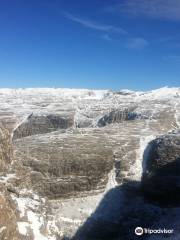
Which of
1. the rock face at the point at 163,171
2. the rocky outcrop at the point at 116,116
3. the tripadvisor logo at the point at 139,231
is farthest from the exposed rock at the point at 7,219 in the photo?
the rocky outcrop at the point at 116,116

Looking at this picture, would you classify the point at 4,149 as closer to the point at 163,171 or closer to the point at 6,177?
the point at 6,177

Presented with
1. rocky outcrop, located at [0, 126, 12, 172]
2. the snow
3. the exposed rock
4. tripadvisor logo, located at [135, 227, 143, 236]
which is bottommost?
tripadvisor logo, located at [135, 227, 143, 236]

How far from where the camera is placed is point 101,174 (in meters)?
62.4

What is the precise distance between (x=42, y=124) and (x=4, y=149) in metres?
81.6

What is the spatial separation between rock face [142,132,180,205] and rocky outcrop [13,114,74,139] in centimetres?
6820

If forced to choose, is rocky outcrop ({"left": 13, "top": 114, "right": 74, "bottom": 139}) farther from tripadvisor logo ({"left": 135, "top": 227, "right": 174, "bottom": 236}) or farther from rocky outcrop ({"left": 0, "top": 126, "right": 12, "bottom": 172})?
tripadvisor logo ({"left": 135, "top": 227, "right": 174, "bottom": 236})

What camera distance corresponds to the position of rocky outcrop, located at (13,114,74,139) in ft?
430

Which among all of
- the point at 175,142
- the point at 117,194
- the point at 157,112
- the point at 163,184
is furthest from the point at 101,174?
the point at 157,112

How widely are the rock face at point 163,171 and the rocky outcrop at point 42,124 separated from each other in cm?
6820

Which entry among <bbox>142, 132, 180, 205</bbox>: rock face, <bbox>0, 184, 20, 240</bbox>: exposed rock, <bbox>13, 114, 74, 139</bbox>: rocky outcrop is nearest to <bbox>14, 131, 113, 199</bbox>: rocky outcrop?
<bbox>142, 132, 180, 205</bbox>: rock face

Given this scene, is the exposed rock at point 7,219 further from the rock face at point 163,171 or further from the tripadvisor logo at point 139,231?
the rock face at point 163,171

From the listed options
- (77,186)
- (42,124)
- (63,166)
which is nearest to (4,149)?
(63,166)

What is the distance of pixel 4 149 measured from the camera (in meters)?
56.5

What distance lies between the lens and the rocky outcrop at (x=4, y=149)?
55.7 meters
